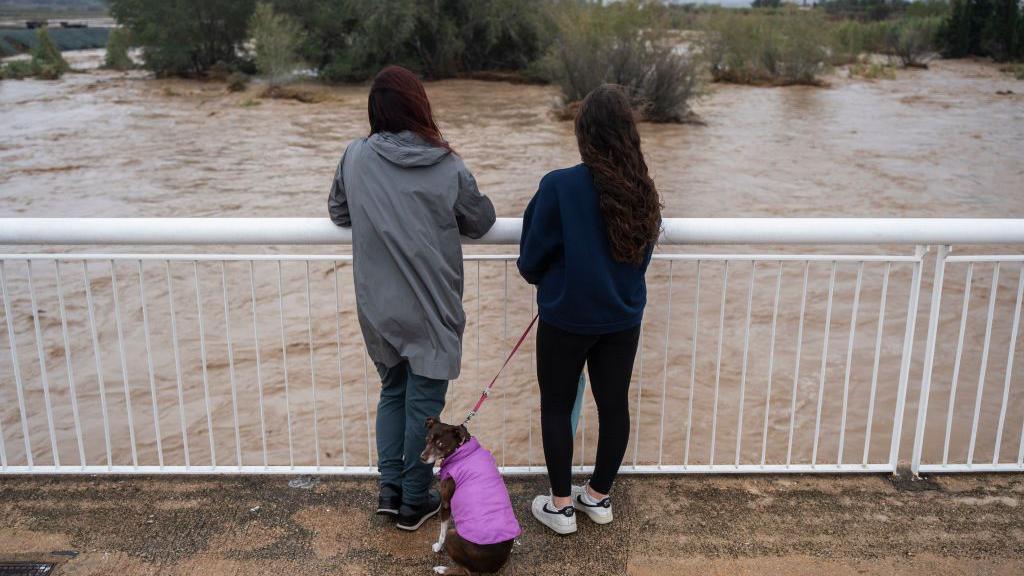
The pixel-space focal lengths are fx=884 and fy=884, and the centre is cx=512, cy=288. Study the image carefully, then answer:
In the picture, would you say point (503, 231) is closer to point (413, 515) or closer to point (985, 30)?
point (413, 515)

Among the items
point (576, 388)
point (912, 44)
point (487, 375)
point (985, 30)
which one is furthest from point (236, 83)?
point (985, 30)

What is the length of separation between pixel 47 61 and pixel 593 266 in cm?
3642

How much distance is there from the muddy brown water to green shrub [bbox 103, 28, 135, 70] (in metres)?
6.49

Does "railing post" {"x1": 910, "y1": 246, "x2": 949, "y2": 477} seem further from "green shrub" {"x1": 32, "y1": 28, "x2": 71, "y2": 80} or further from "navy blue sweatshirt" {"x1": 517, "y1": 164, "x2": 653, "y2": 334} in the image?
"green shrub" {"x1": 32, "y1": 28, "x2": 71, "y2": 80}

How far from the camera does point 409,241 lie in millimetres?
2939

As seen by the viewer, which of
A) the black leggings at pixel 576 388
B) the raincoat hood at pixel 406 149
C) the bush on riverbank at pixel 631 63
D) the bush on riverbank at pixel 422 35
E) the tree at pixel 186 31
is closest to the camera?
the raincoat hood at pixel 406 149

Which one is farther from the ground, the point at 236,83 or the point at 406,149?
the point at 406,149

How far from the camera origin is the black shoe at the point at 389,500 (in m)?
3.35

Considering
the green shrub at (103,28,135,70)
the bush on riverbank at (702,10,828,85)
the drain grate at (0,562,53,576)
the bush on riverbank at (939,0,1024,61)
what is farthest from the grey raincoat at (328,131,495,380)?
the bush on riverbank at (939,0,1024,61)

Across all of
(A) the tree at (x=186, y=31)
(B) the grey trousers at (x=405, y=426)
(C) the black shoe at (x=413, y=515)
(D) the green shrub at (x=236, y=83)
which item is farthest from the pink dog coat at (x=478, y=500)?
(A) the tree at (x=186, y=31)

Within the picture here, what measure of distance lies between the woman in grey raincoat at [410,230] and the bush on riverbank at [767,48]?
26.5m

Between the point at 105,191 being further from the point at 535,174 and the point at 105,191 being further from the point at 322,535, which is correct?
the point at 322,535

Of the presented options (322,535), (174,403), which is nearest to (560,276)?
(322,535)

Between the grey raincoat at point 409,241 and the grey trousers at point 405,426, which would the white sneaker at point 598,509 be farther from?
the grey raincoat at point 409,241
